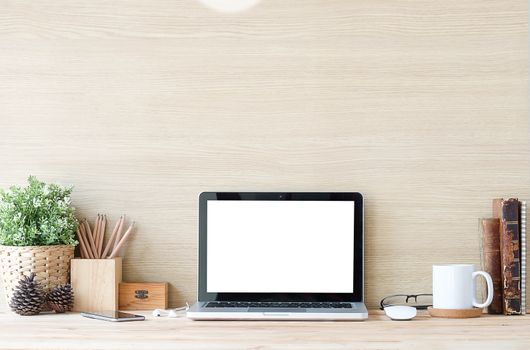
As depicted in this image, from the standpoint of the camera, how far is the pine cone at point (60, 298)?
5.35 ft

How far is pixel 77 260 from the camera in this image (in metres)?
1.68

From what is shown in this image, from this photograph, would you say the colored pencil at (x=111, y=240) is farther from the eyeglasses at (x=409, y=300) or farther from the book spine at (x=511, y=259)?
the book spine at (x=511, y=259)

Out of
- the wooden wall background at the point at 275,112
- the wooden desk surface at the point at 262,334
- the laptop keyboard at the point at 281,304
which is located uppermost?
the wooden wall background at the point at 275,112

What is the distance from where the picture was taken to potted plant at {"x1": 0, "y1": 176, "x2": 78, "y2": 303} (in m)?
1.64

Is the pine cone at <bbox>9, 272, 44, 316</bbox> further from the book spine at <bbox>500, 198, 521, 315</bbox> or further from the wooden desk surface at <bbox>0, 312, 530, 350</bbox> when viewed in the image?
the book spine at <bbox>500, 198, 521, 315</bbox>

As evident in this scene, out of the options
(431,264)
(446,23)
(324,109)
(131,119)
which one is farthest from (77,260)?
(446,23)

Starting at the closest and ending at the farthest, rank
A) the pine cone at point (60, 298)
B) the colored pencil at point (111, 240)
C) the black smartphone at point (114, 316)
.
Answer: the black smartphone at point (114, 316) → the pine cone at point (60, 298) → the colored pencil at point (111, 240)

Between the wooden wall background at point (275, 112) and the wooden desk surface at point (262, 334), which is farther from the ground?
the wooden wall background at point (275, 112)

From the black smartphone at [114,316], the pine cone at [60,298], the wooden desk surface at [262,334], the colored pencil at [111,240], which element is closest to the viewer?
the wooden desk surface at [262,334]

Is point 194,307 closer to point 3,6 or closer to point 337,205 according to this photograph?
point 337,205

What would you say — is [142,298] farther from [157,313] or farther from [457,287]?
[457,287]

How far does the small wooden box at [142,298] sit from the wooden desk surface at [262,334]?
13 centimetres

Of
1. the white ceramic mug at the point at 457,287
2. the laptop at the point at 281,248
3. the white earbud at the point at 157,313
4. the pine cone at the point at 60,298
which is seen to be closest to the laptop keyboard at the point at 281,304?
the laptop at the point at 281,248

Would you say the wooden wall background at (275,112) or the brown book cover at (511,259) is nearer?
the brown book cover at (511,259)
